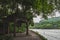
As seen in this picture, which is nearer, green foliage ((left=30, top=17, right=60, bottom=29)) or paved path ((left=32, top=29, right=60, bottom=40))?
paved path ((left=32, top=29, right=60, bottom=40))

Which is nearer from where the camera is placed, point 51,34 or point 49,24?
point 51,34

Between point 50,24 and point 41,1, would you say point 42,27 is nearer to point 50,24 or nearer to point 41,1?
point 50,24

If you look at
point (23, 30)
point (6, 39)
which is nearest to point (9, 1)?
point (6, 39)

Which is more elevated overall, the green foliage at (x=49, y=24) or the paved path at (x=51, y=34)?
the green foliage at (x=49, y=24)

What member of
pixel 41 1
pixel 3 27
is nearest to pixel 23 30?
pixel 3 27

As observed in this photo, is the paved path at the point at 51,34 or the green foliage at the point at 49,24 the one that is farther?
the green foliage at the point at 49,24

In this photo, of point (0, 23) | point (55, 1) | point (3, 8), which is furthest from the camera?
point (0, 23)

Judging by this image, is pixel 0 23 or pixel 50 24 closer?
pixel 0 23

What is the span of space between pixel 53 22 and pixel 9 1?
1047 inches

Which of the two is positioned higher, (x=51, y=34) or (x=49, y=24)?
(x=49, y=24)

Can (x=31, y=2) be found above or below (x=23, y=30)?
above

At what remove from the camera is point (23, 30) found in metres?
22.8

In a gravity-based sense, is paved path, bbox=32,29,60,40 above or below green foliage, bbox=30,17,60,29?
below

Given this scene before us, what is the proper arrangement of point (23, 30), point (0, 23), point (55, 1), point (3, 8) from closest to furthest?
point (55, 1)
point (3, 8)
point (0, 23)
point (23, 30)
